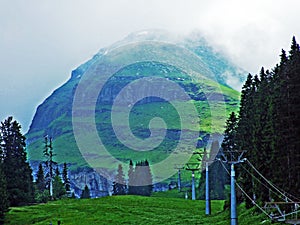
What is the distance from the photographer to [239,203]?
8319cm

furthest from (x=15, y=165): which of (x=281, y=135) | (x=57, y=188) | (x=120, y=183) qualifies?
(x=120, y=183)

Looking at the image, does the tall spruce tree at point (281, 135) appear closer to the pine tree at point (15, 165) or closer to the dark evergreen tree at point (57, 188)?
the pine tree at point (15, 165)

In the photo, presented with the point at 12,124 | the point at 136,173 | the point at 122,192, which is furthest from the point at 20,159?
the point at 122,192

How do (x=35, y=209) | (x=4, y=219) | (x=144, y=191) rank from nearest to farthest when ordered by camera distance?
1. (x=4, y=219)
2. (x=35, y=209)
3. (x=144, y=191)

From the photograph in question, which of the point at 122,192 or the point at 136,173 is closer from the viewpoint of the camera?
the point at 136,173

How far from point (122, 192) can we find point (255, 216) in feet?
409

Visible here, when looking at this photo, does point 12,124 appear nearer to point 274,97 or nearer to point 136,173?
point 274,97

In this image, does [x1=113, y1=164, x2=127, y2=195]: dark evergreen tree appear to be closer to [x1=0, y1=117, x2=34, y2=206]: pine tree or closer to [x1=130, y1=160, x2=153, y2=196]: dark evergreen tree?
[x1=130, y1=160, x2=153, y2=196]: dark evergreen tree

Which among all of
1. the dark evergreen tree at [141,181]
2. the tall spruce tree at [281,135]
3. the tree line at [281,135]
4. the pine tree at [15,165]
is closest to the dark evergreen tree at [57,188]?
the dark evergreen tree at [141,181]

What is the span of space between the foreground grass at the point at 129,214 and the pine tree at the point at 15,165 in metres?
4.66

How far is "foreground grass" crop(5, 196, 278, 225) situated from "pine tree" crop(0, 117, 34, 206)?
184 inches

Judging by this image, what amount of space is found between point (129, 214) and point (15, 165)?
26527 mm

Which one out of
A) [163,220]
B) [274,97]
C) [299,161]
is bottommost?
[163,220]

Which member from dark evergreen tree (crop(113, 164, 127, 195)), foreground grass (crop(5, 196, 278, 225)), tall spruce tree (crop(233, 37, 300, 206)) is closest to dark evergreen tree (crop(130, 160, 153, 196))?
dark evergreen tree (crop(113, 164, 127, 195))
